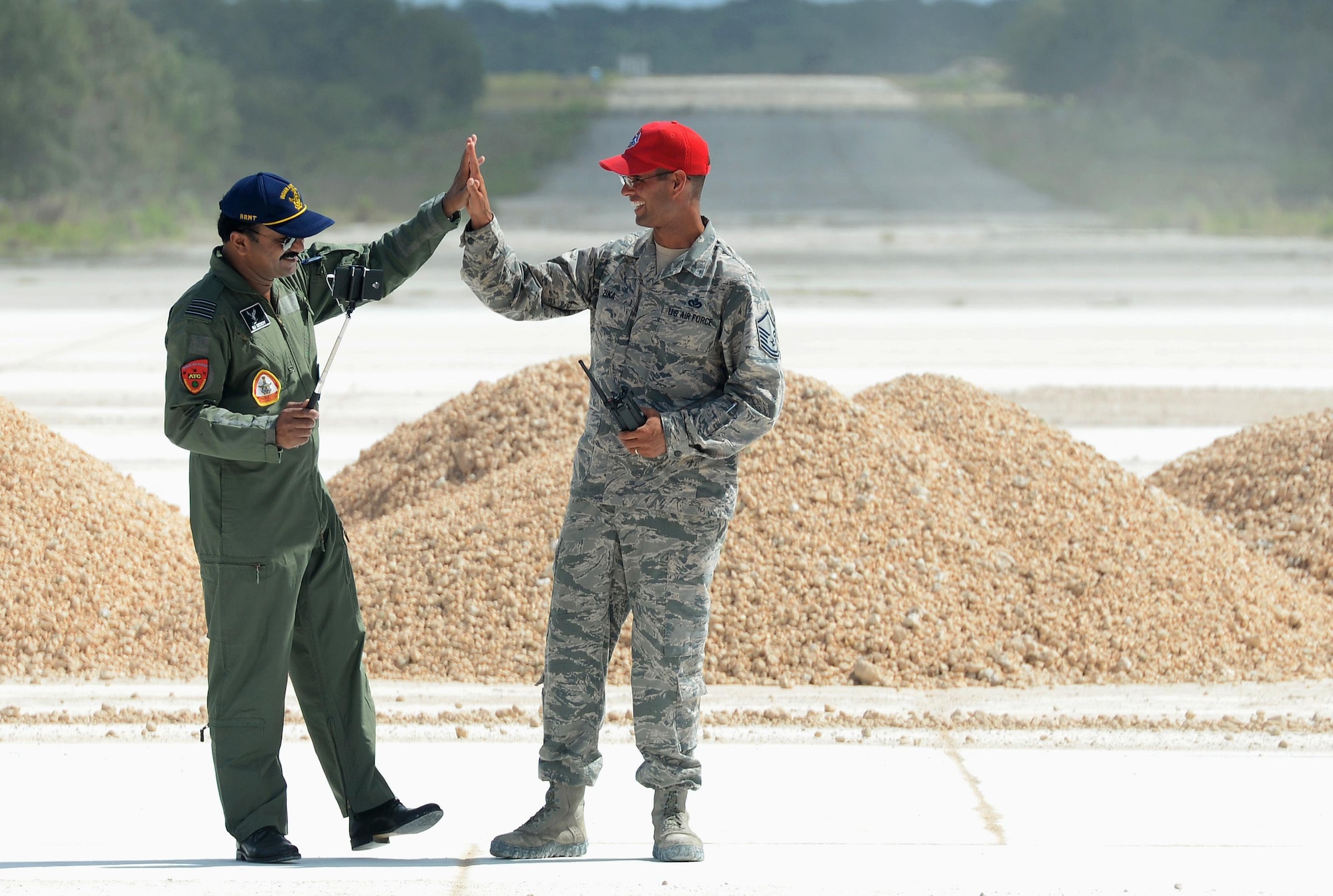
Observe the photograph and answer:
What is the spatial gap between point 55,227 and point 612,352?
33.4 m

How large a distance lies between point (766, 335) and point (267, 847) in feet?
5.76

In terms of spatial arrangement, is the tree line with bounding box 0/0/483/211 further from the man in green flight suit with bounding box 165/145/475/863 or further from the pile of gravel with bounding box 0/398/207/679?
the man in green flight suit with bounding box 165/145/475/863

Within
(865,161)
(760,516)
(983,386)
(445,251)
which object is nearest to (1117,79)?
(865,161)

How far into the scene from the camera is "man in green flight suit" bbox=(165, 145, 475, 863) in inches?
139

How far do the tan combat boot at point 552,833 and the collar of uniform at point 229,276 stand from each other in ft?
4.75

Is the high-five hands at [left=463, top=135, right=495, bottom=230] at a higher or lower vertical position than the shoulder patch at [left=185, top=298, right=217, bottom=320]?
higher

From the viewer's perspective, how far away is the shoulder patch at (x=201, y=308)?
3529 millimetres

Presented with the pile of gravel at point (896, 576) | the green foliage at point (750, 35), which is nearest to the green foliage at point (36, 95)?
the pile of gravel at point (896, 576)

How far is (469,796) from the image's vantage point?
446 cm

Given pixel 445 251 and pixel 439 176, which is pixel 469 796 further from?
pixel 439 176

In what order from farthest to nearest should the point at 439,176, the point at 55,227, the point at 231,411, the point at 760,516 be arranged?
the point at 439,176 → the point at 55,227 → the point at 760,516 → the point at 231,411

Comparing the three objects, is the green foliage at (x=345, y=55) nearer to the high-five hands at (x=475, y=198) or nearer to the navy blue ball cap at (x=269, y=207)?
the high-five hands at (x=475, y=198)

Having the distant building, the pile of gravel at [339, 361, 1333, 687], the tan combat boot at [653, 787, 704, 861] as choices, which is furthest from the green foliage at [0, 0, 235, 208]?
the distant building

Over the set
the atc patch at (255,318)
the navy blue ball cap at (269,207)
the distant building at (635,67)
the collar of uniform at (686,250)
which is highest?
the distant building at (635,67)
